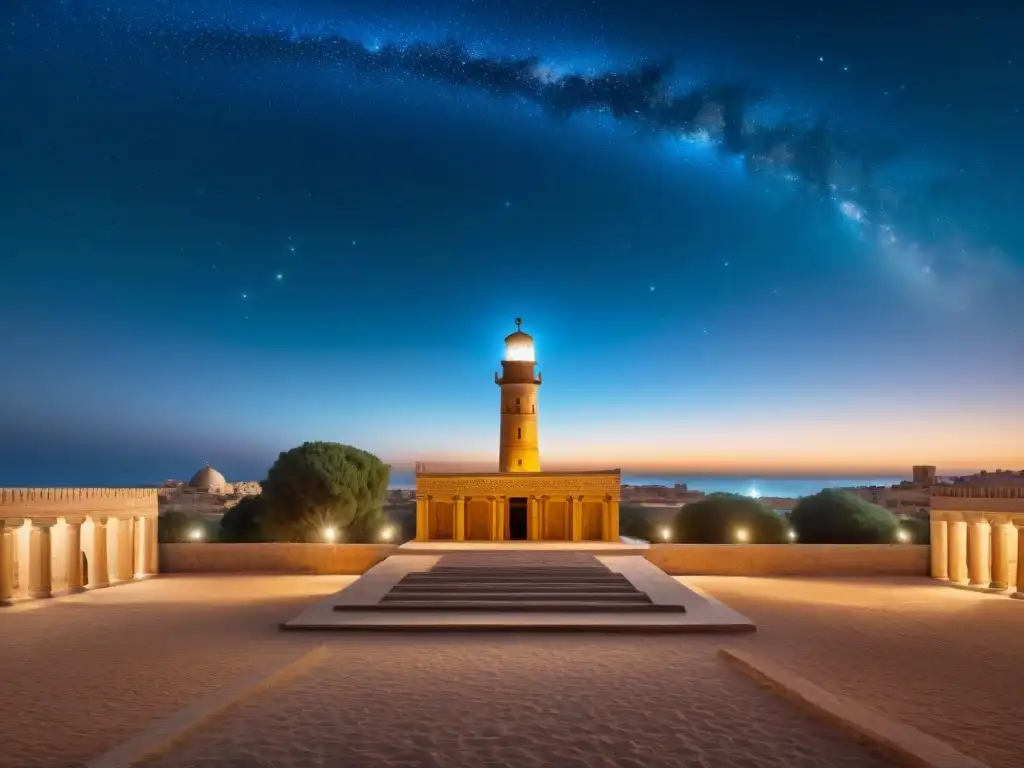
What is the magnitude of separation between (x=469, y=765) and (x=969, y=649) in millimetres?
9953

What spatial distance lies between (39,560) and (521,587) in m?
11.3

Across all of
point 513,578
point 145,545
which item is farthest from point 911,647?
point 145,545

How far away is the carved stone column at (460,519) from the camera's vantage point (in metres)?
29.2

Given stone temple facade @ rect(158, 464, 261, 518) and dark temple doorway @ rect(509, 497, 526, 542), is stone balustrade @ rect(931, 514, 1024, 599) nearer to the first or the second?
dark temple doorway @ rect(509, 497, 526, 542)

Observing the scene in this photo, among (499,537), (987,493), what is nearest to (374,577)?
(499,537)

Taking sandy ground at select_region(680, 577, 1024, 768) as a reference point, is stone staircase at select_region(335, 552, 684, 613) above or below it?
above

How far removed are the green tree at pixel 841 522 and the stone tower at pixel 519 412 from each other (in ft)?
63.5

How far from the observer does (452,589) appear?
62.0 ft

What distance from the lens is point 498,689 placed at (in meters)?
11.4

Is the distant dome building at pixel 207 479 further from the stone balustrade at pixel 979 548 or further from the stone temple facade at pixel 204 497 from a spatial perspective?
the stone balustrade at pixel 979 548

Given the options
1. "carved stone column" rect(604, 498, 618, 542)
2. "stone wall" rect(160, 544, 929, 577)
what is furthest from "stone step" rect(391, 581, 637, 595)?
"carved stone column" rect(604, 498, 618, 542)

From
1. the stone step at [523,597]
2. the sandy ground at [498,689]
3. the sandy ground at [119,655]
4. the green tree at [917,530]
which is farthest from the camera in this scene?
the green tree at [917,530]

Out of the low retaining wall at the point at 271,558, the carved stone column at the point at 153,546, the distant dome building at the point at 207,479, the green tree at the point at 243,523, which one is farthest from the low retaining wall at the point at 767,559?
the distant dome building at the point at 207,479

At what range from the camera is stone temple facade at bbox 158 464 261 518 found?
301 feet
